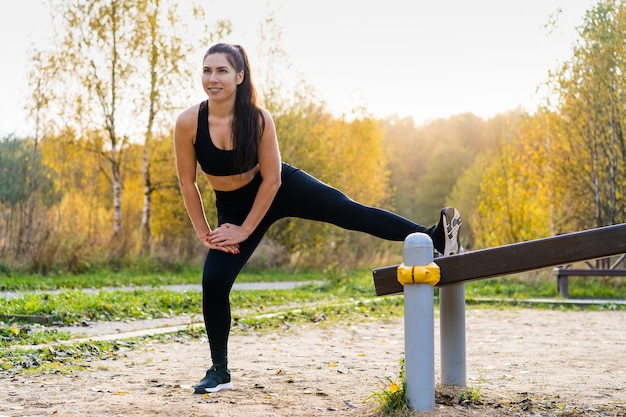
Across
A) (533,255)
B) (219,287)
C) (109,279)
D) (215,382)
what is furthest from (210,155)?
(109,279)

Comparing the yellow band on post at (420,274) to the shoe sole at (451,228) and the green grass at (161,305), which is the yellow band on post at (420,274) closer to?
the shoe sole at (451,228)

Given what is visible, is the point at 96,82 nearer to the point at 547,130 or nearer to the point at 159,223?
the point at 159,223

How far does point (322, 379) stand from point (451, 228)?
5.10 feet

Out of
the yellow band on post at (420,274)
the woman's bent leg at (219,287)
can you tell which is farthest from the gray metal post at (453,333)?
the woman's bent leg at (219,287)

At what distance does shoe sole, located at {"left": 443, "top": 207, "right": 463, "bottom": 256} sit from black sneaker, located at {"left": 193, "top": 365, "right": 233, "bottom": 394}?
61.1 inches

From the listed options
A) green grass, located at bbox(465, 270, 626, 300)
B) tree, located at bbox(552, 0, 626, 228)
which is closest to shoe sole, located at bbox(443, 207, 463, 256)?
green grass, located at bbox(465, 270, 626, 300)

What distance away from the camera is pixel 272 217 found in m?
4.52

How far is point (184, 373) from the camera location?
Answer: 5234 millimetres

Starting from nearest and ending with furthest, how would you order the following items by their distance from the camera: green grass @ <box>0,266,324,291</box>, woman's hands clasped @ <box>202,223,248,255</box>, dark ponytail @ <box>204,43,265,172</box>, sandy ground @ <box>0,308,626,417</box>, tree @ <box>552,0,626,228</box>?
sandy ground @ <box>0,308,626,417</box>
dark ponytail @ <box>204,43,265,172</box>
woman's hands clasped @ <box>202,223,248,255</box>
green grass @ <box>0,266,324,291</box>
tree @ <box>552,0,626,228</box>

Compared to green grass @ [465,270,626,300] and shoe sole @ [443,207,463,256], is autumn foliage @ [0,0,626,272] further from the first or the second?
shoe sole @ [443,207,463,256]

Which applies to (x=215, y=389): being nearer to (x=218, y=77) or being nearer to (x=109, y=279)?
(x=218, y=77)

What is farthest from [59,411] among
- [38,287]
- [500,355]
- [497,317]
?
[38,287]

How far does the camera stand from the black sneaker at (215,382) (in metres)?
4.41

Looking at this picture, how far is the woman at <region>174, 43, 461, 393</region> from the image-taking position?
427 centimetres
